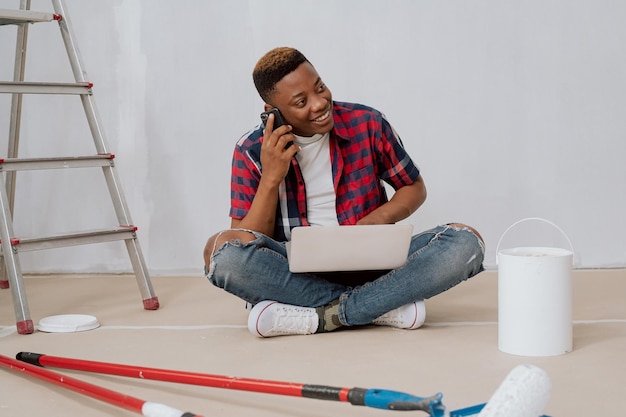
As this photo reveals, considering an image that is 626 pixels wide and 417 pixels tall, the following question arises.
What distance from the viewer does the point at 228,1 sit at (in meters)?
3.62

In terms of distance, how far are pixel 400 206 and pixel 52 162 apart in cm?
118

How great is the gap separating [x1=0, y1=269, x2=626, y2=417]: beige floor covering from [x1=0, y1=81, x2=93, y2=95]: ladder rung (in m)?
0.76

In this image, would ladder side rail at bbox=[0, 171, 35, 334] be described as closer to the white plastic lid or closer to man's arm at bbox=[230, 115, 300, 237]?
the white plastic lid

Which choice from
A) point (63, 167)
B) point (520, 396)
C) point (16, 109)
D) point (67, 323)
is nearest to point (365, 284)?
point (67, 323)

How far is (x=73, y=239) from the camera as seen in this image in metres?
2.78

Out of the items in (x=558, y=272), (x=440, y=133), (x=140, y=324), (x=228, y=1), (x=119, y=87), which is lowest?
(x=140, y=324)

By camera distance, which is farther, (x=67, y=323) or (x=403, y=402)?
(x=67, y=323)

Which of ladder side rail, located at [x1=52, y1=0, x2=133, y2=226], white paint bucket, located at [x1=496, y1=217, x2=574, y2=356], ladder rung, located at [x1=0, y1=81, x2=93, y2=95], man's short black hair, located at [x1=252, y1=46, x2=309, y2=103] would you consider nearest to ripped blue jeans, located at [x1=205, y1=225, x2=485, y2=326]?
white paint bucket, located at [x1=496, y1=217, x2=574, y2=356]

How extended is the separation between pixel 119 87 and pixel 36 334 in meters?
1.50

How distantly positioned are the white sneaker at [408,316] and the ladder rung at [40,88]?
137cm

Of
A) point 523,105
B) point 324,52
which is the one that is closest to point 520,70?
point 523,105

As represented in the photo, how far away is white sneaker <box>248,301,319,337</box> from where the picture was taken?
231 centimetres

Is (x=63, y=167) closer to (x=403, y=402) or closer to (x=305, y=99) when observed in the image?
(x=305, y=99)

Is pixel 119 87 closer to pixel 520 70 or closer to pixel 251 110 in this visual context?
pixel 251 110
